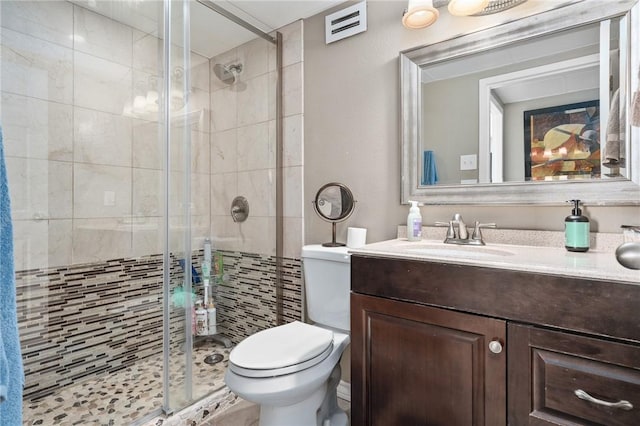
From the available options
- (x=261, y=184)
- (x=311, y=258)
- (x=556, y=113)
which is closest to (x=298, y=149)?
(x=261, y=184)

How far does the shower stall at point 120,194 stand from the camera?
4.93 feet

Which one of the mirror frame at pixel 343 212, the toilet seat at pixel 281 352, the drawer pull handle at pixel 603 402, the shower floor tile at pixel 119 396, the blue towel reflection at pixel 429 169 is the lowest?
the shower floor tile at pixel 119 396

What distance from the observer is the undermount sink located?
3.55ft

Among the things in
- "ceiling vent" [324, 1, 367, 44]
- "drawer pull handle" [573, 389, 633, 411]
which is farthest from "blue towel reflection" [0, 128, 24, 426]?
"ceiling vent" [324, 1, 367, 44]

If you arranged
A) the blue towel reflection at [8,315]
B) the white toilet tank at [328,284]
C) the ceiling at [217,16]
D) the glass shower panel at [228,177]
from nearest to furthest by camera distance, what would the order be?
the blue towel reflection at [8,315]
the white toilet tank at [328,284]
the ceiling at [217,16]
the glass shower panel at [228,177]

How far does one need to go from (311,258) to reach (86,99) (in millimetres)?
1385

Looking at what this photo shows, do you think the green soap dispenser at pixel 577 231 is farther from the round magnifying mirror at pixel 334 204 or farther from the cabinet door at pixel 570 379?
the round magnifying mirror at pixel 334 204

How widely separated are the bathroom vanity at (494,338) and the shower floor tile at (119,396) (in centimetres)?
90

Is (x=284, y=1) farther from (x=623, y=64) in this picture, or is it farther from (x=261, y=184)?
(x=623, y=64)

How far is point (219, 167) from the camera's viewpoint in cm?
196

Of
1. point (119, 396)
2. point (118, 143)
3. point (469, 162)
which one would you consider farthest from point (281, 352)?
point (118, 143)

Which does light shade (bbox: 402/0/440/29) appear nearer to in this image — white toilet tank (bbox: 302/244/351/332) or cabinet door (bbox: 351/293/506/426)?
white toilet tank (bbox: 302/244/351/332)

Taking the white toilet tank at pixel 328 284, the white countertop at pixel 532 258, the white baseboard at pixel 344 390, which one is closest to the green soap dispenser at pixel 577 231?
the white countertop at pixel 532 258

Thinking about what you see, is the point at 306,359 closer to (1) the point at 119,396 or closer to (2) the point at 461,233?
(2) the point at 461,233
